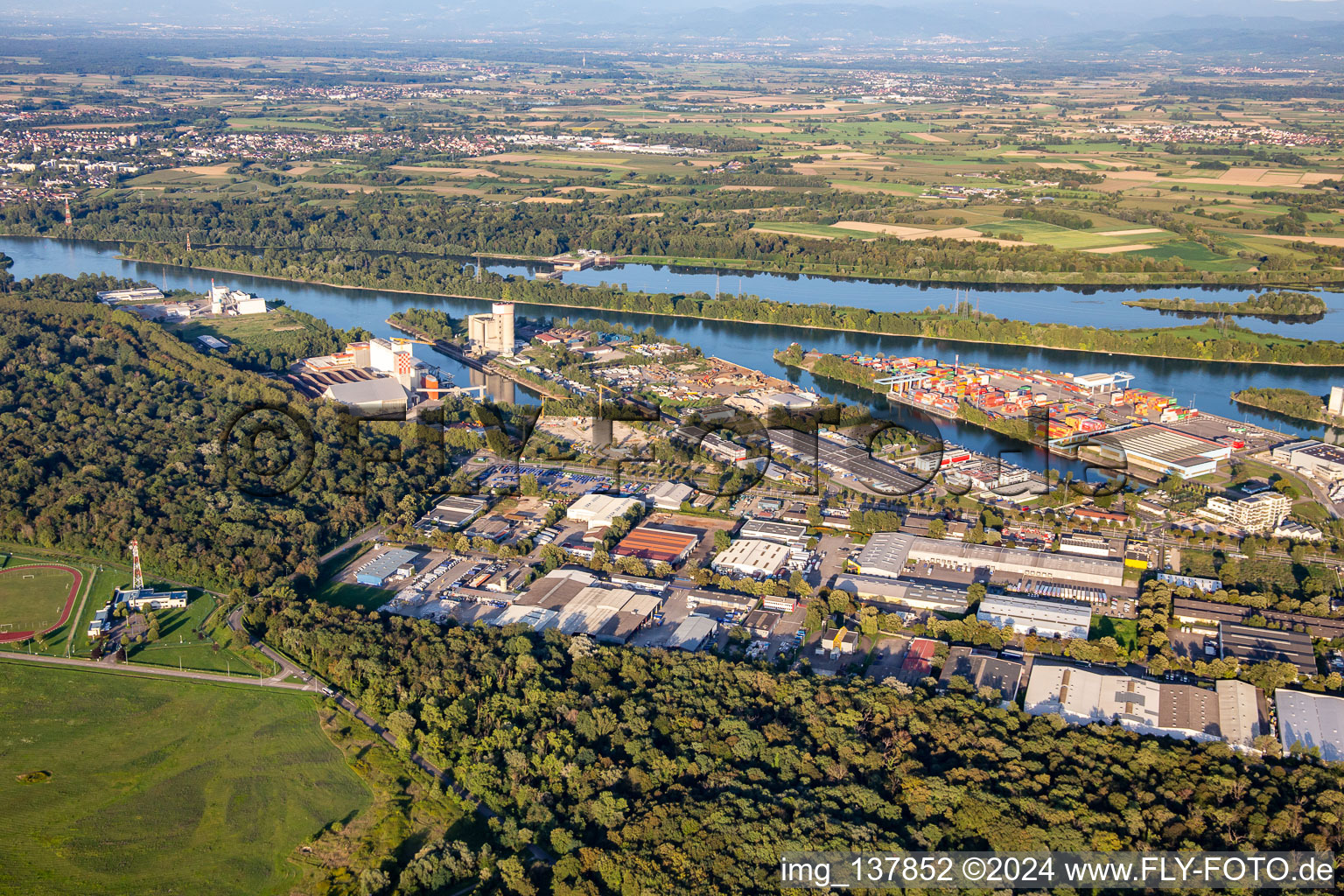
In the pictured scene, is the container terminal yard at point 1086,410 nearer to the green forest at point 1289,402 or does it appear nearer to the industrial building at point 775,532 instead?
the green forest at point 1289,402

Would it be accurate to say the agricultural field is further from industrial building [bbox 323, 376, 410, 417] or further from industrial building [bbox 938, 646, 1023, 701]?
industrial building [bbox 938, 646, 1023, 701]

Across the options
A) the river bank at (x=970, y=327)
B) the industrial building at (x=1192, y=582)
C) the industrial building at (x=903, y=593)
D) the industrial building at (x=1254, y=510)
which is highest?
the river bank at (x=970, y=327)

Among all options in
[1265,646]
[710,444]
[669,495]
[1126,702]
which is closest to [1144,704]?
[1126,702]

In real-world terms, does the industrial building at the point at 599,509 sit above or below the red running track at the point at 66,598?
above

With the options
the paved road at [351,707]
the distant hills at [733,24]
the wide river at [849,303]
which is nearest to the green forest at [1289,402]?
the wide river at [849,303]

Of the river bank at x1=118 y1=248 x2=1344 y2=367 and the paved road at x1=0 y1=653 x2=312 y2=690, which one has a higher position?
the river bank at x1=118 y1=248 x2=1344 y2=367

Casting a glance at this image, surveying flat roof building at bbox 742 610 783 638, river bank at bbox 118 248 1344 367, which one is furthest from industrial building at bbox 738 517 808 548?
river bank at bbox 118 248 1344 367

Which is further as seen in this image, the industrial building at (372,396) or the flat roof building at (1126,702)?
the industrial building at (372,396)
